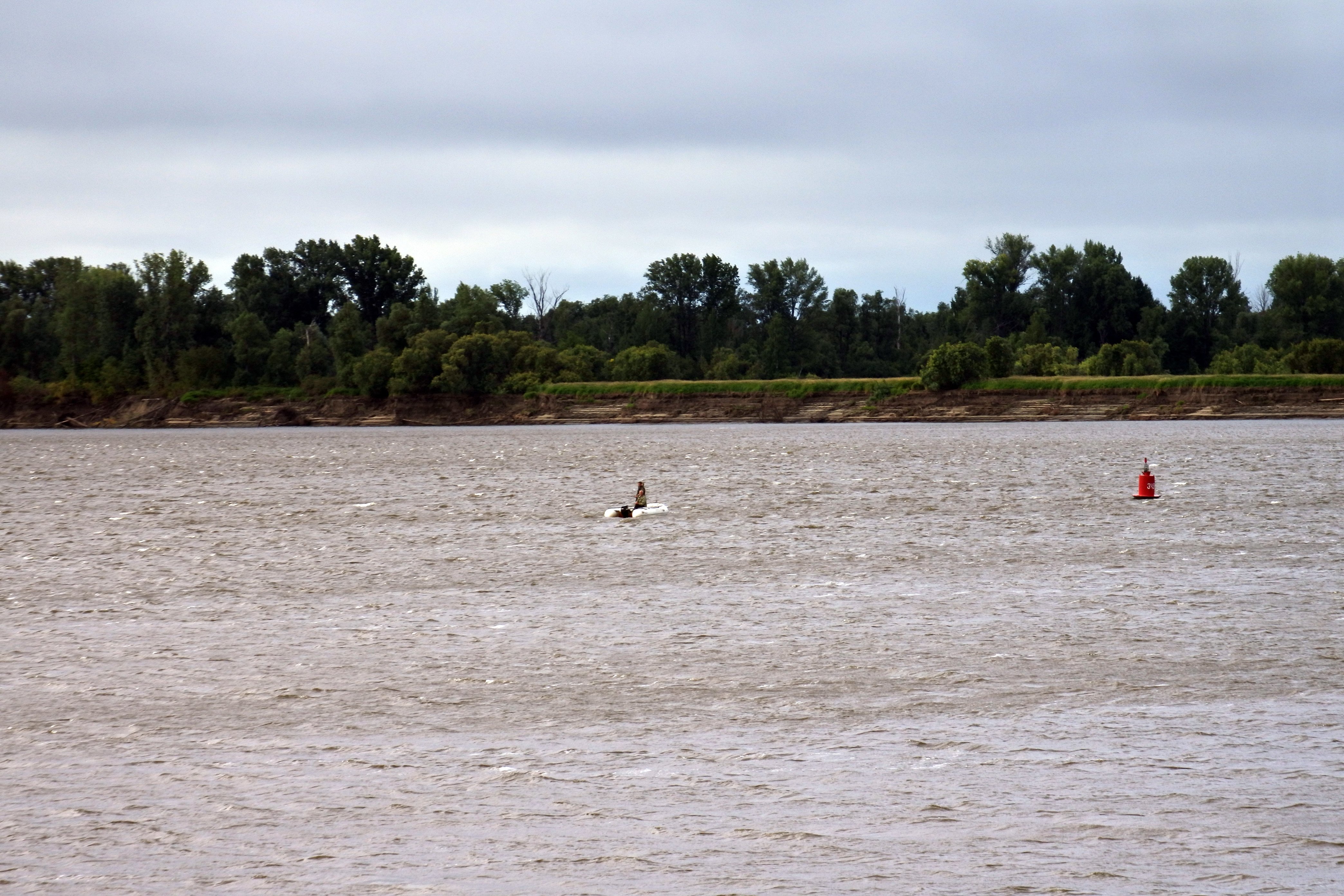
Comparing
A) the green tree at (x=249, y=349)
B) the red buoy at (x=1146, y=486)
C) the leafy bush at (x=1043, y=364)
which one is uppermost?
the green tree at (x=249, y=349)

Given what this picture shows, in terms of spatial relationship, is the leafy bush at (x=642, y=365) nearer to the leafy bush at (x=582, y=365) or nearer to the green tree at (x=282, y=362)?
the leafy bush at (x=582, y=365)

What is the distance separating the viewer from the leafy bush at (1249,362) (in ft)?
486

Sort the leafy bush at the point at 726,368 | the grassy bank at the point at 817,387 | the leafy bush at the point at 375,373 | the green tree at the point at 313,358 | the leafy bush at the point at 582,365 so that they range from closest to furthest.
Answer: the grassy bank at the point at 817,387
the leafy bush at the point at 375,373
the leafy bush at the point at 582,365
the leafy bush at the point at 726,368
the green tree at the point at 313,358

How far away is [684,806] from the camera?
881cm

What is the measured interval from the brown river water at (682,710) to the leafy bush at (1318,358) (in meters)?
126

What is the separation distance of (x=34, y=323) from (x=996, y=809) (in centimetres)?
19376

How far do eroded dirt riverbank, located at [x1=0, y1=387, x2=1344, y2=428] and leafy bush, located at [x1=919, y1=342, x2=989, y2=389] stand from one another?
4.30 ft

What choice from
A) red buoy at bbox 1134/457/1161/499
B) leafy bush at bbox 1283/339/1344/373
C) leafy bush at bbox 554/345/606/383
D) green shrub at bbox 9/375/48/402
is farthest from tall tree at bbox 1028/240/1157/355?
red buoy at bbox 1134/457/1161/499

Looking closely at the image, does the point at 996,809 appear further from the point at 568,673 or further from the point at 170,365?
the point at 170,365

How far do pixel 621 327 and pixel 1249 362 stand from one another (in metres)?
77.6

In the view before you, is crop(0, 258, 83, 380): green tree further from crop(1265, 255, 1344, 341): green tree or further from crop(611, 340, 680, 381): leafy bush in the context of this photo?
crop(1265, 255, 1344, 341): green tree

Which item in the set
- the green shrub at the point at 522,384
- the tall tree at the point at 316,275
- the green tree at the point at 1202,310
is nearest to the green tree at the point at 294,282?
the tall tree at the point at 316,275

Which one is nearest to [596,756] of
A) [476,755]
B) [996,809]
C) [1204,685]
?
[476,755]

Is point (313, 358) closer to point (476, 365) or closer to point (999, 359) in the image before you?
point (476, 365)
